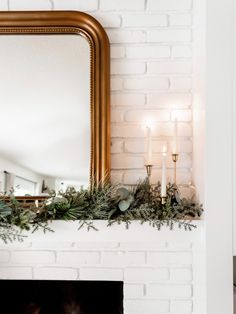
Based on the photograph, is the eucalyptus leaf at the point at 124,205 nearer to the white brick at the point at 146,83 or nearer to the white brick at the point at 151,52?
the white brick at the point at 146,83

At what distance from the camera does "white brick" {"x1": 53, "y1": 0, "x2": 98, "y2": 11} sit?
2.11 metres

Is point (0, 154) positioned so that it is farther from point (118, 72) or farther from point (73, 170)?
point (118, 72)

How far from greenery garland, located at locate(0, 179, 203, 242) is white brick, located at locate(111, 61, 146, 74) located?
22.1 inches

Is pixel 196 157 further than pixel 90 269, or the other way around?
pixel 90 269

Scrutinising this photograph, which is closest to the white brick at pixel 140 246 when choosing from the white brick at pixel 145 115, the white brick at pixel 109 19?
the white brick at pixel 145 115

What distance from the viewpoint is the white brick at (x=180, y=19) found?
83.4 inches

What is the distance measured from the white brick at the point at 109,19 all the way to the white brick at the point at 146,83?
262 mm

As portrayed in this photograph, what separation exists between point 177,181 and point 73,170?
0.48m

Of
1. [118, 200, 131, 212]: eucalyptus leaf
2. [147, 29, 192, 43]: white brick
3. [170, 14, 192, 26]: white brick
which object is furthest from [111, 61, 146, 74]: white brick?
[118, 200, 131, 212]: eucalyptus leaf

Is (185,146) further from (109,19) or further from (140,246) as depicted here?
(109,19)

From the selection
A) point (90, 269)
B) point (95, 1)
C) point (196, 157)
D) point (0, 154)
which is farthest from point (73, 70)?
point (90, 269)

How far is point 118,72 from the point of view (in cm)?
211

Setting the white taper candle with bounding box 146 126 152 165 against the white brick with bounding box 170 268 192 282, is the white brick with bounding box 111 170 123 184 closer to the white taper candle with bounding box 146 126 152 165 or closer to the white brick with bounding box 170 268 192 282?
the white taper candle with bounding box 146 126 152 165

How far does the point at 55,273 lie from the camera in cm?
213
